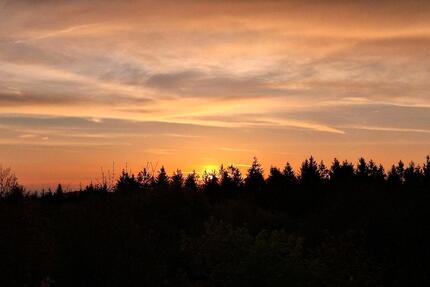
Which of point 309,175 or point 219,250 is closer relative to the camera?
point 219,250

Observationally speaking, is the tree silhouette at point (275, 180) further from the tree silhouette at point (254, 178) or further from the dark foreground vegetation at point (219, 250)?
the dark foreground vegetation at point (219, 250)

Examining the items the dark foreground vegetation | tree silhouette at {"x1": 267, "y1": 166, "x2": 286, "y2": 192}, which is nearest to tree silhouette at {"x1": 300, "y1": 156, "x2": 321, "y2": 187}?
tree silhouette at {"x1": 267, "y1": 166, "x2": 286, "y2": 192}

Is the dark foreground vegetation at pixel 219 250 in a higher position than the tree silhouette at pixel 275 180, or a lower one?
lower

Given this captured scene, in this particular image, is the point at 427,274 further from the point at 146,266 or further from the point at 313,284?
the point at 146,266

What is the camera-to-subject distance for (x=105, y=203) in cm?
1928

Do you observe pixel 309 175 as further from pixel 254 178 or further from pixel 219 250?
pixel 219 250

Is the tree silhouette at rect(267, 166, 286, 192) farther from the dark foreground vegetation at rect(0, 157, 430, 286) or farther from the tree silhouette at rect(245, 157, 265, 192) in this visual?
the dark foreground vegetation at rect(0, 157, 430, 286)

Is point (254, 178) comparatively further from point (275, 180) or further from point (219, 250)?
point (219, 250)

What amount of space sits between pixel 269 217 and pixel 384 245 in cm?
A: 2061

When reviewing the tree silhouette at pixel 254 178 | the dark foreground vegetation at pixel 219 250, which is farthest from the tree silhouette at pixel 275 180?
the dark foreground vegetation at pixel 219 250

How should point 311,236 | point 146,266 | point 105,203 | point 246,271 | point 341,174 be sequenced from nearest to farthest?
point 246,271
point 146,266
point 105,203
point 311,236
point 341,174

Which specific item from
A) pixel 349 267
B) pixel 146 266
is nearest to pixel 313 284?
pixel 349 267

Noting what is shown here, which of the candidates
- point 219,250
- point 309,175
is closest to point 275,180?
point 309,175

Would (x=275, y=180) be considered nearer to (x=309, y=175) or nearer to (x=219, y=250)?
(x=309, y=175)
